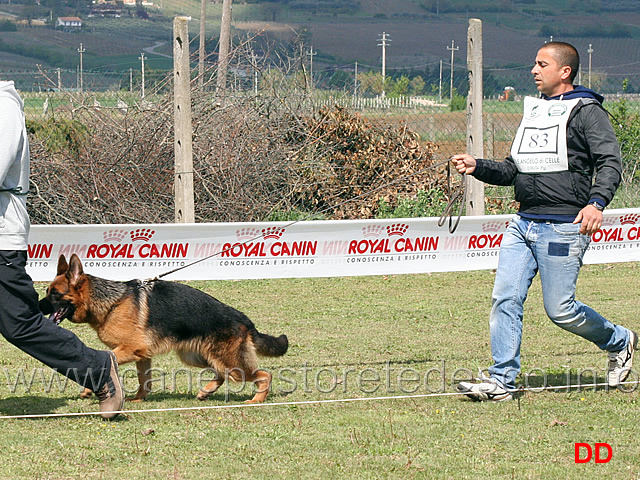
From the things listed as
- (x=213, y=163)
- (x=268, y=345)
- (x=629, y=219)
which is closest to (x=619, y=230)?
(x=629, y=219)

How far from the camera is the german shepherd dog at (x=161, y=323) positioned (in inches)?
211

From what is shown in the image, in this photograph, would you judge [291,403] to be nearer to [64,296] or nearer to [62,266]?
[64,296]

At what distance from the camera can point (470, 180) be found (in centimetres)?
1024

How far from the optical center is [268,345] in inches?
221

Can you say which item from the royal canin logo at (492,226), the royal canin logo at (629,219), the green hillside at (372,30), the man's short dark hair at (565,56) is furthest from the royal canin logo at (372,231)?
the green hillside at (372,30)

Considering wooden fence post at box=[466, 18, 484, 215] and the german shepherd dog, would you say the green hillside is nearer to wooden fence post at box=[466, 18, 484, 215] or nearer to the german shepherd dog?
wooden fence post at box=[466, 18, 484, 215]

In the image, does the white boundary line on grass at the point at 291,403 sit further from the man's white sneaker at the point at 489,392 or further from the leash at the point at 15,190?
the leash at the point at 15,190

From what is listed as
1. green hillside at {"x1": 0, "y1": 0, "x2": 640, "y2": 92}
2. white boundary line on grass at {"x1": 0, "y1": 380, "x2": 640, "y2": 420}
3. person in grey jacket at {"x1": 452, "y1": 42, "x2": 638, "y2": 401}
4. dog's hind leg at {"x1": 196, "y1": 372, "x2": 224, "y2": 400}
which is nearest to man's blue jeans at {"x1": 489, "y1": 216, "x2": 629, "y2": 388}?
person in grey jacket at {"x1": 452, "y1": 42, "x2": 638, "y2": 401}

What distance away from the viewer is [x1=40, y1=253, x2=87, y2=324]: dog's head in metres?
5.32

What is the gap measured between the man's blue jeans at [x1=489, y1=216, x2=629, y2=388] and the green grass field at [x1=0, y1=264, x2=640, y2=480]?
1.20 feet

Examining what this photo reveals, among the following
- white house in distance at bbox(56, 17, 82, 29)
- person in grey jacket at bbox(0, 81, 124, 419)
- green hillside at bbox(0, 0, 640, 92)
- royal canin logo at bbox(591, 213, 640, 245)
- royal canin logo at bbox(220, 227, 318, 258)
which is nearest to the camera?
person in grey jacket at bbox(0, 81, 124, 419)

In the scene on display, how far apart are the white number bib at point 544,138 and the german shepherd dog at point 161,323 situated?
196cm

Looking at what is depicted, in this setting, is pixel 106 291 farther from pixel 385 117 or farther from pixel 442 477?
pixel 385 117

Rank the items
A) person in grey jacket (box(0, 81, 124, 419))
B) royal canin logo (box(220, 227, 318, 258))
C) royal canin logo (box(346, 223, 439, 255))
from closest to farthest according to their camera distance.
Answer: person in grey jacket (box(0, 81, 124, 419)) < royal canin logo (box(220, 227, 318, 258)) < royal canin logo (box(346, 223, 439, 255))
